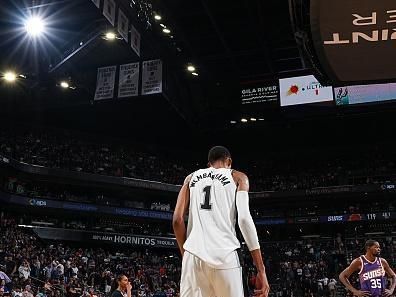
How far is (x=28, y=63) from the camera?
982 inches

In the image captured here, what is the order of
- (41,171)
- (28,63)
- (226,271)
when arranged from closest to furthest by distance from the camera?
(226,271) < (28,63) < (41,171)

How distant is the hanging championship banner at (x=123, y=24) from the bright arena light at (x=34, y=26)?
4.19 metres

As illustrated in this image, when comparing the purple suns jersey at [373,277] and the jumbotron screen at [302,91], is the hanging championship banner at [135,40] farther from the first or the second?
the purple suns jersey at [373,277]

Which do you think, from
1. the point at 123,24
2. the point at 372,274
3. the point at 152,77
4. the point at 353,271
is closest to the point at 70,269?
the point at 152,77

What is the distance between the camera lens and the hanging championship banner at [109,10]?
18.4 meters

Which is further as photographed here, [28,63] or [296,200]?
[296,200]

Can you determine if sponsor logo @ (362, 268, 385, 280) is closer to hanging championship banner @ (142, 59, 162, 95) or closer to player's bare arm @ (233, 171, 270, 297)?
player's bare arm @ (233, 171, 270, 297)

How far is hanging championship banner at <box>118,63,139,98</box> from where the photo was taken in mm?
24047

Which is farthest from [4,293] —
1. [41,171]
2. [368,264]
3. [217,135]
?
[217,135]

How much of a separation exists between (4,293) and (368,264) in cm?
1178

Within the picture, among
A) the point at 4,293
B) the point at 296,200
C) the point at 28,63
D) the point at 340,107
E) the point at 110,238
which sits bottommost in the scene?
the point at 4,293

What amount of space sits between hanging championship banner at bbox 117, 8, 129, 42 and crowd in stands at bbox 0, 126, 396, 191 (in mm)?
13762

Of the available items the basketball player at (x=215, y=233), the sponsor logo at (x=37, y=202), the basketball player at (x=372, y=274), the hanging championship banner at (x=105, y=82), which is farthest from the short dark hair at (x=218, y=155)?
the sponsor logo at (x=37, y=202)

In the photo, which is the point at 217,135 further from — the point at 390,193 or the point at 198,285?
the point at 198,285
